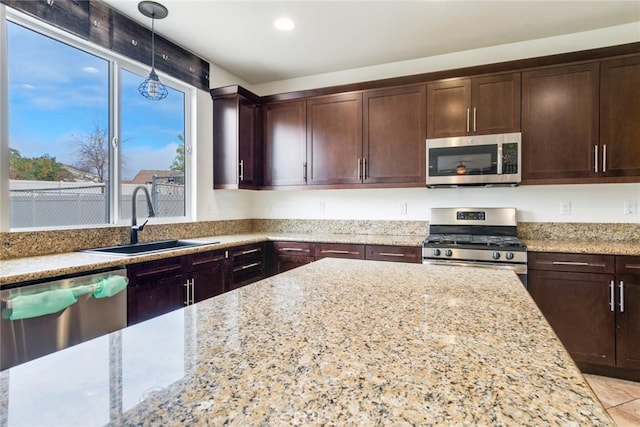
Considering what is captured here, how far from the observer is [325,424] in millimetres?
468

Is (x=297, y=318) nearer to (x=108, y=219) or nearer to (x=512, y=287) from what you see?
(x=512, y=287)

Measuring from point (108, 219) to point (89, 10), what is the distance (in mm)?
1461

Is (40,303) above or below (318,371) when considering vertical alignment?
below

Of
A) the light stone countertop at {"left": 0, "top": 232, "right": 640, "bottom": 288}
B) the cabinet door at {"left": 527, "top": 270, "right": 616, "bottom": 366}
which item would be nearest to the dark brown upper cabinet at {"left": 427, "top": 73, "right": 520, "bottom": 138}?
the light stone countertop at {"left": 0, "top": 232, "right": 640, "bottom": 288}

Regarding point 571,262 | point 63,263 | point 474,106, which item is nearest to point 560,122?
point 474,106

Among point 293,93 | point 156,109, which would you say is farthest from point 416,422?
point 293,93

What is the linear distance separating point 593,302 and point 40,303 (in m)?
3.32

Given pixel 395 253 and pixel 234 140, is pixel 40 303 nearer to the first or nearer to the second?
pixel 234 140

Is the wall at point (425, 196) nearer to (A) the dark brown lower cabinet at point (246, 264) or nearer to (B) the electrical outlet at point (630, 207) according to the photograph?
(B) the electrical outlet at point (630, 207)

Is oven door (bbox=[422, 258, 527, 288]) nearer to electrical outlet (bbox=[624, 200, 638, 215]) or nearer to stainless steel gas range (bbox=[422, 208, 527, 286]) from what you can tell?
stainless steel gas range (bbox=[422, 208, 527, 286])

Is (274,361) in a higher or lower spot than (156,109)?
lower

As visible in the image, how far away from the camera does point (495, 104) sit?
9.45 feet

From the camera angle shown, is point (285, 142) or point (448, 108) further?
point (285, 142)

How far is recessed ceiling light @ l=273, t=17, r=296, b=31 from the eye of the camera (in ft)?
8.77
